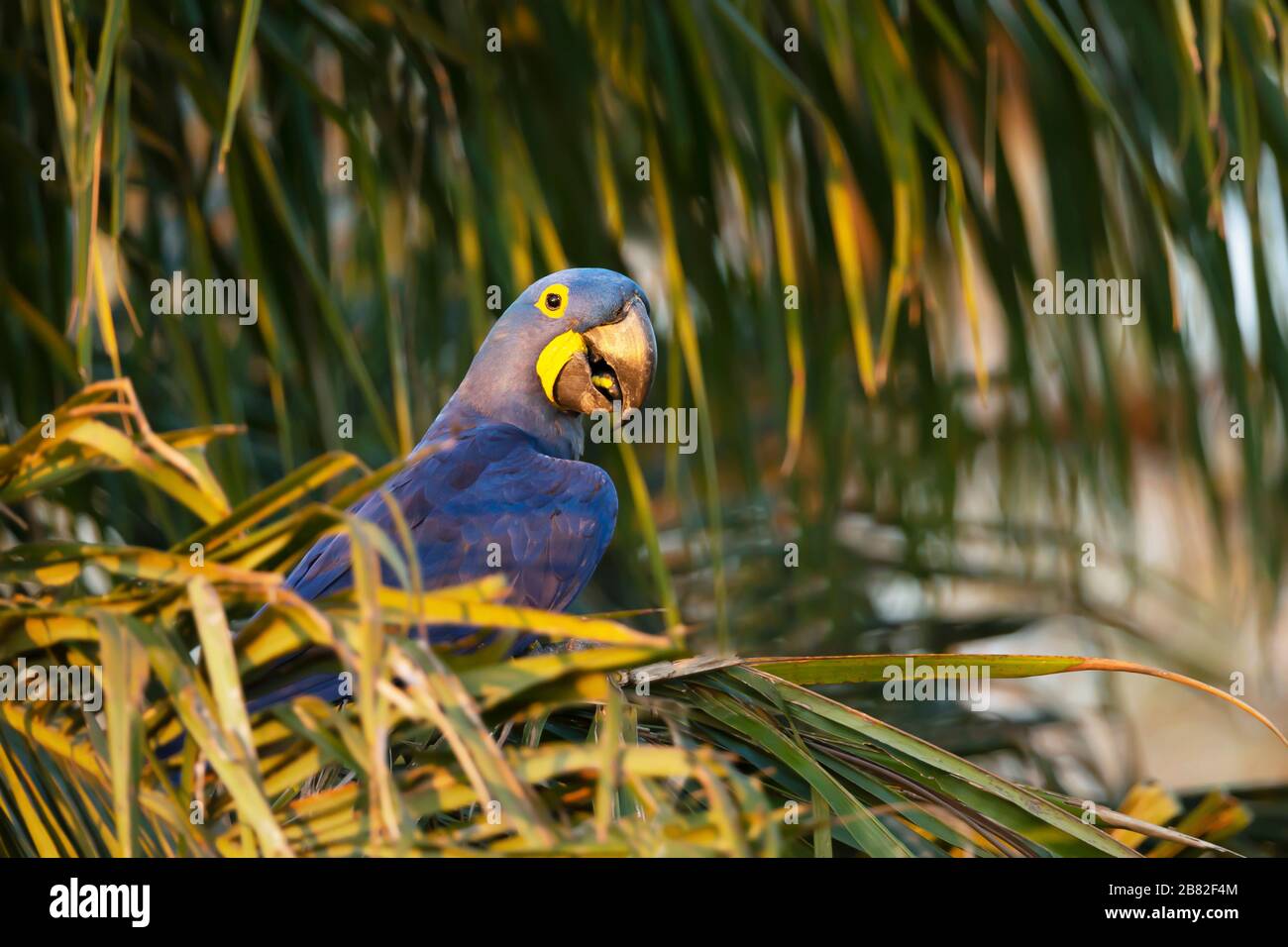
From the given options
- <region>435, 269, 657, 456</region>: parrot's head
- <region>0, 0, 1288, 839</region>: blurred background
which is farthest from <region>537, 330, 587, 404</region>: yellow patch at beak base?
<region>0, 0, 1288, 839</region>: blurred background

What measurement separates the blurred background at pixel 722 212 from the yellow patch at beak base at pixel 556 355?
0.42ft

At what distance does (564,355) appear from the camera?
210 cm

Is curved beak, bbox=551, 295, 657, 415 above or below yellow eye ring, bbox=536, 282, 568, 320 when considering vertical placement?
below

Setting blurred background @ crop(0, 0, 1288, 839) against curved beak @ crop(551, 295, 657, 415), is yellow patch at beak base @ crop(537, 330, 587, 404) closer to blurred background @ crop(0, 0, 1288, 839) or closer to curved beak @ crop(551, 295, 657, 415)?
curved beak @ crop(551, 295, 657, 415)

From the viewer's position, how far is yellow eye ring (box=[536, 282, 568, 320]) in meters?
2.08

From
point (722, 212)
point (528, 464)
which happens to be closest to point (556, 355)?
point (528, 464)

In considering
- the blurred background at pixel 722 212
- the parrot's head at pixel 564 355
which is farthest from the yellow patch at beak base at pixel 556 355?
the blurred background at pixel 722 212

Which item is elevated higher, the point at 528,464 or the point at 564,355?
the point at 564,355

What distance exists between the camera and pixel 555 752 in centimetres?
74

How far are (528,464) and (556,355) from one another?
244 mm

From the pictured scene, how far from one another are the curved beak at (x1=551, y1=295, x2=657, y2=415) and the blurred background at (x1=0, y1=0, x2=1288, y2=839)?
0.24ft

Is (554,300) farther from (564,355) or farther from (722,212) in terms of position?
(722,212)

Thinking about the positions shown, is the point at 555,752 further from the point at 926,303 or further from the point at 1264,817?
the point at 1264,817
